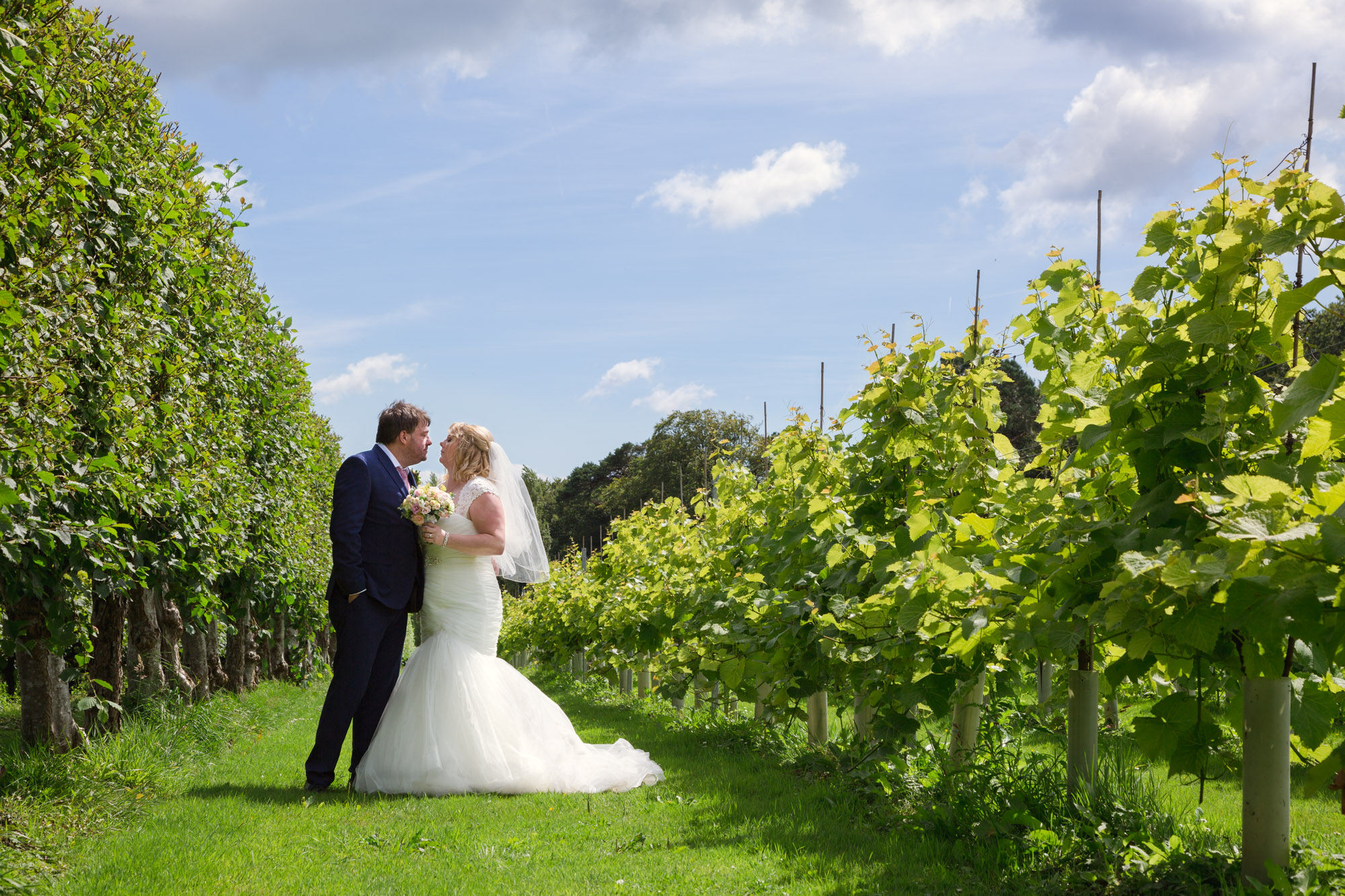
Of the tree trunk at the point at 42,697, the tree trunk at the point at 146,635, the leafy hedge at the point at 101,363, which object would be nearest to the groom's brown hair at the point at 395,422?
the leafy hedge at the point at 101,363

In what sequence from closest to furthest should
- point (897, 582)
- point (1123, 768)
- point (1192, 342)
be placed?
point (1192, 342)
point (897, 582)
point (1123, 768)

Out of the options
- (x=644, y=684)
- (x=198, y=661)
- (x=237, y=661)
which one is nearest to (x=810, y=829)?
(x=198, y=661)

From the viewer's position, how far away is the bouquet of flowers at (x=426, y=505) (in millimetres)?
5746

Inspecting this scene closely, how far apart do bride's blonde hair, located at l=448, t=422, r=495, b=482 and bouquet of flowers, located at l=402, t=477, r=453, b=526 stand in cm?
55

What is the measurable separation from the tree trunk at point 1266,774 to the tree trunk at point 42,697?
5736 mm

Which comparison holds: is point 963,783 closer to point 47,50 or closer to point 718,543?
point 718,543

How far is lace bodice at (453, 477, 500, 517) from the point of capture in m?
6.14

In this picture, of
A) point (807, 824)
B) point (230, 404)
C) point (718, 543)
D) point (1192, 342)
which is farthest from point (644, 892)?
point (230, 404)

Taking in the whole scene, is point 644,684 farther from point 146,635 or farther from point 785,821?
point 785,821

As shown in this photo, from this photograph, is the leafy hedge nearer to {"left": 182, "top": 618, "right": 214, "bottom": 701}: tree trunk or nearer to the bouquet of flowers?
{"left": 182, "top": 618, "right": 214, "bottom": 701}: tree trunk

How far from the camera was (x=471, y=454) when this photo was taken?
21.2 ft

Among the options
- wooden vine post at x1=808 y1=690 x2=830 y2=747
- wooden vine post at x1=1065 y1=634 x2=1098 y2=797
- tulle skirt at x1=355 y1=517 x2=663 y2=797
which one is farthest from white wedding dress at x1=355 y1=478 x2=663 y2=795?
wooden vine post at x1=1065 y1=634 x2=1098 y2=797

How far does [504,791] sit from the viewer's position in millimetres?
5578

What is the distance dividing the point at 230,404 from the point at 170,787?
154 inches
